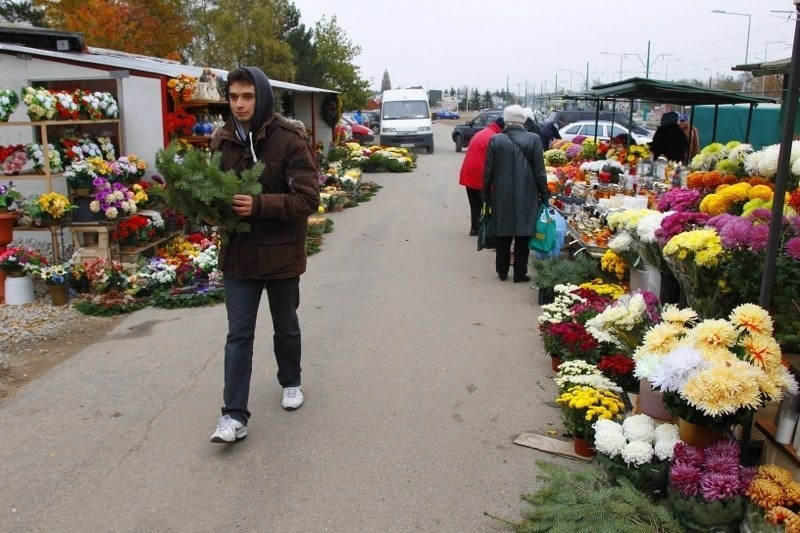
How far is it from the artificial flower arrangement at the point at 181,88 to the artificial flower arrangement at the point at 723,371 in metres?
8.09

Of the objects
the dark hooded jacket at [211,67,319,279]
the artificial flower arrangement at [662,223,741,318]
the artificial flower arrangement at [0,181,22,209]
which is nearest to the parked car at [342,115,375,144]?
the artificial flower arrangement at [0,181,22,209]

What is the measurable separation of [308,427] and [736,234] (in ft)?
8.83

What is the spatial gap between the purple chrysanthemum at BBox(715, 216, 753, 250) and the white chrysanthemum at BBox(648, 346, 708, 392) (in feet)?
2.64

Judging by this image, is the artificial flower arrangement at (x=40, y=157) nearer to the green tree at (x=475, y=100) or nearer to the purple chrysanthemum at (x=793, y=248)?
the purple chrysanthemum at (x=793, y=248)

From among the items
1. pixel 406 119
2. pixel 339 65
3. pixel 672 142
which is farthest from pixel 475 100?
pixel 672 142

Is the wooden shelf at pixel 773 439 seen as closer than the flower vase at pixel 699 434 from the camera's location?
Yes

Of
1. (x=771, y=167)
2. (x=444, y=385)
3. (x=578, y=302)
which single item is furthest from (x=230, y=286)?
(x=771, y=167)

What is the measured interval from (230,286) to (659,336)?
237cm

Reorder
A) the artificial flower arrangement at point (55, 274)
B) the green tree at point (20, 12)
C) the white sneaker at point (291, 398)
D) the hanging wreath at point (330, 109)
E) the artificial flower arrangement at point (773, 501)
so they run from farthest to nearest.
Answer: the green tree at point (20, 12) < the hanging wreath at point (330, 109) < the artificial flower arrangement at point (55, 274) < the white sneaker at point (291, 398) < the artificial flower arrangement at point (773, 501)

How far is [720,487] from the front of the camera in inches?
116

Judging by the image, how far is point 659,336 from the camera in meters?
3.40

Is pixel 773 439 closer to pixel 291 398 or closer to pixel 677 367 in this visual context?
pixel 677 367

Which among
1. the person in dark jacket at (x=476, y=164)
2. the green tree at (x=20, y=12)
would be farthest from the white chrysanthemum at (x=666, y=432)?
the green tree at (x=20, y=12)

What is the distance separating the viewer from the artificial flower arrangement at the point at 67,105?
26.6 ft
